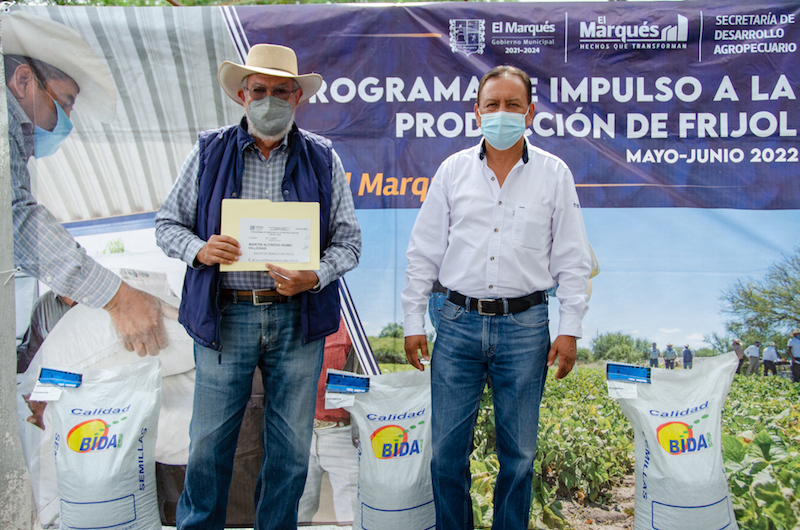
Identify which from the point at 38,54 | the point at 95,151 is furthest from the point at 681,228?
the point at 38,54

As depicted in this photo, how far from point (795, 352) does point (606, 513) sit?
1.23 metres

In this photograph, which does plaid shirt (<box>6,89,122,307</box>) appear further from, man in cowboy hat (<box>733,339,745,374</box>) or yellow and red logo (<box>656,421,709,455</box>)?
man in cowboy hat (<box>733,339,745,374</box>)

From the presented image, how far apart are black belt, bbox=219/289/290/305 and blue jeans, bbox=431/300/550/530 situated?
65cm

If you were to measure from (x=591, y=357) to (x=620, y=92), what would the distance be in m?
1.33

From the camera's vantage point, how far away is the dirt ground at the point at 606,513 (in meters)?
2.62

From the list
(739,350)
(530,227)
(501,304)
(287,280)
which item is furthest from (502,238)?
(739,350)

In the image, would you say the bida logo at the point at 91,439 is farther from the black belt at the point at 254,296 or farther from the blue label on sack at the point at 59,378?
the black belt at the point at 254,296

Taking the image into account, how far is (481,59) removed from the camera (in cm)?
266

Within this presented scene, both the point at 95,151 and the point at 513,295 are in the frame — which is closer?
the point at 513,295

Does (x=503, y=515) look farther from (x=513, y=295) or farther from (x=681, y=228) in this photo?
(x=681, y=228)

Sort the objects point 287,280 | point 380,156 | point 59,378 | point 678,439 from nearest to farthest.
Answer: point 287,280 → point 678,439 → point 59,378 → point 380,156

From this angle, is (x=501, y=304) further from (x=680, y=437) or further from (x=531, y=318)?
(x=680, y=437)

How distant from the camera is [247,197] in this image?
2.00 metres

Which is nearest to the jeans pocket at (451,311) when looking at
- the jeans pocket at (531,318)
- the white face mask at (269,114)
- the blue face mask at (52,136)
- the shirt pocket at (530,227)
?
the jeans pocket at (531,318)
